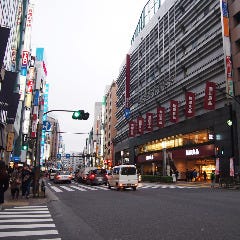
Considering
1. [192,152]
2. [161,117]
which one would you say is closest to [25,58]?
[161,117]

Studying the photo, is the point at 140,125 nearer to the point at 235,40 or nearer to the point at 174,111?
the point at 174,111

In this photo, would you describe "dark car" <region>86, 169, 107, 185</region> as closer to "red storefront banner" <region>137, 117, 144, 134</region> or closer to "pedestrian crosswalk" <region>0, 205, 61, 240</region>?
"red storefront banner" <region>137, 117, 144, 134</region>

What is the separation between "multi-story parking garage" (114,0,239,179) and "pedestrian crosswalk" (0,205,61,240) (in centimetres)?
2333

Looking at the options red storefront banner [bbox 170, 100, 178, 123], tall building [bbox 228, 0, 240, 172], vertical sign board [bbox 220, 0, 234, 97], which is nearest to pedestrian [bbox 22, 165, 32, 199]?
vertical sign board [bbox 220, 0, 234, 97]

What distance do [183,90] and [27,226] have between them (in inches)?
1575

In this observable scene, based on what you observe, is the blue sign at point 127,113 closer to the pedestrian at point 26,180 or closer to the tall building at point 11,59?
the tall building at point 11,59

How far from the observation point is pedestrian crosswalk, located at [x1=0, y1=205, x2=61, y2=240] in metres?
7.91

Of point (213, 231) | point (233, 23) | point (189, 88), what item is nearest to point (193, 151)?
point (189, 88)

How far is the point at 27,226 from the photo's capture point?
9.33 meters

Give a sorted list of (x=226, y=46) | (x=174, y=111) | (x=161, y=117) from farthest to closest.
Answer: (x=161, y=117), (x=174, y=111), (x=226, y=46)

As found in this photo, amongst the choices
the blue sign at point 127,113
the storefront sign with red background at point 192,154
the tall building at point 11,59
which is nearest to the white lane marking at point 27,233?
the tall building at point 11,59

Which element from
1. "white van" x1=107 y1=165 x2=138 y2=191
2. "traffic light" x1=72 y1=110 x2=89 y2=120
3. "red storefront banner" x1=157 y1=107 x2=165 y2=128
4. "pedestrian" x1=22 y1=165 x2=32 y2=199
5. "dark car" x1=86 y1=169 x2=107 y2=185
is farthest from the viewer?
"red storefront banner" x1=157 y1=107 x2=165 y2=128

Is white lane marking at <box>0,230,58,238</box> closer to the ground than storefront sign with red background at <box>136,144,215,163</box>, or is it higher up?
closer to the ground

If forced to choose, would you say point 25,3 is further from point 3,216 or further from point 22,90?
point 3,216
